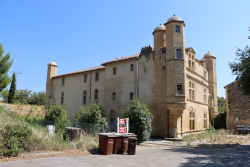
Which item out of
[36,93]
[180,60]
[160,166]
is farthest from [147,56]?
[36,93]

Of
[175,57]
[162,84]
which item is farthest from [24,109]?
[175,57]

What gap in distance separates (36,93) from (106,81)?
4300 cm

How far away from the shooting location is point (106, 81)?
27.2 meters

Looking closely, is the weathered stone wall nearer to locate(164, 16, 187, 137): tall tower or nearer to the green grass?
locate(164, 16, 187, 137): tall tower

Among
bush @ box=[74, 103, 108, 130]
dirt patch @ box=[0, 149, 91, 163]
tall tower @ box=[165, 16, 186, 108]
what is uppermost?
tall tower @ box=[165, 16, 186, 108]

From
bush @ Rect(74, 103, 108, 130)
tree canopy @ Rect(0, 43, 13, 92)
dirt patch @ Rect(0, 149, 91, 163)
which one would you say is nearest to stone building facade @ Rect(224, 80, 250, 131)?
bush @ Rect(74, 103, 108, 130)

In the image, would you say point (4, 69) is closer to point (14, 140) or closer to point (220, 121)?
point (14, 140)

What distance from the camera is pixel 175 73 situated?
66.8 feet

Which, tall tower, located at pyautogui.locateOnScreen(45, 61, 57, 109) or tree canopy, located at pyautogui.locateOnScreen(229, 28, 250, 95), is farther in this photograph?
tall tower, located at pyautogui.locateOnScreen(45, 61, 57, 109)

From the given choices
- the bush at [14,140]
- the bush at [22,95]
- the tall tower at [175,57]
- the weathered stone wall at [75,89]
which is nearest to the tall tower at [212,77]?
the tall tower at [175,57]

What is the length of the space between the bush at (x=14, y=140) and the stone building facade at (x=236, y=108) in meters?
27.8

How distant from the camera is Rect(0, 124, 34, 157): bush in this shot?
949cm

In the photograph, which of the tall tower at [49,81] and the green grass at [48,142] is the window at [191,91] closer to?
the green grass at [48,142]

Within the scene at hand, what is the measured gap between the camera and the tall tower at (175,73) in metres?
19.9
